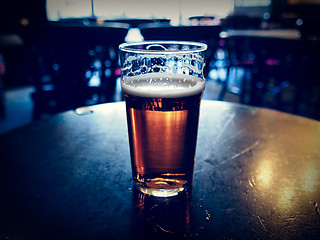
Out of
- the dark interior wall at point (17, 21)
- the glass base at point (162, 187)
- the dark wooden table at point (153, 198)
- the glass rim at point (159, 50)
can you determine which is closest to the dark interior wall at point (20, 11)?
the dark interior wall at point (17, 21)

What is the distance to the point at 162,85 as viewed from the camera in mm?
483

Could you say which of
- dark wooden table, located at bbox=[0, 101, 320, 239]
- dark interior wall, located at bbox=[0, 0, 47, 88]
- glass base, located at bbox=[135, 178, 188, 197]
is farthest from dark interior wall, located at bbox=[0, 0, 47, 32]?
glass base, located at bbox=[135, 178, 188, 197]

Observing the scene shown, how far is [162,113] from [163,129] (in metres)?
0.03

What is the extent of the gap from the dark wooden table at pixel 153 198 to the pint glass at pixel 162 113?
4cm

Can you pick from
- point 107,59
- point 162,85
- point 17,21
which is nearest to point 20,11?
point 17,21

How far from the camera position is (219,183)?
1.70ft

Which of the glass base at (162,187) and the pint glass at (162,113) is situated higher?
the pint glass at (162,113)

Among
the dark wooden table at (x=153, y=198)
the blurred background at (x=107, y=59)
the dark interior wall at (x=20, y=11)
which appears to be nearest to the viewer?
the dark wooden table at (x=153, y=198)

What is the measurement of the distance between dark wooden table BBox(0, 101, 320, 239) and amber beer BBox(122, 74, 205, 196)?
0.11ft

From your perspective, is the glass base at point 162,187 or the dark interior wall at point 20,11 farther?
the dark interior wall at point 20,11

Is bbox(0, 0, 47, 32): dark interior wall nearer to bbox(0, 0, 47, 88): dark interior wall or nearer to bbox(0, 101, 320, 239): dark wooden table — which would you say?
bbox(0, 0, 47, 88): dark interior wall

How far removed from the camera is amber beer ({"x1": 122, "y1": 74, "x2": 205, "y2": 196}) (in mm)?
455

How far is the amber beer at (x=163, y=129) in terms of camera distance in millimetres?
455

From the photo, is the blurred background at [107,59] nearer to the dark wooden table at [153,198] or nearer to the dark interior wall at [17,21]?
the dark interior wall at [17,21]
